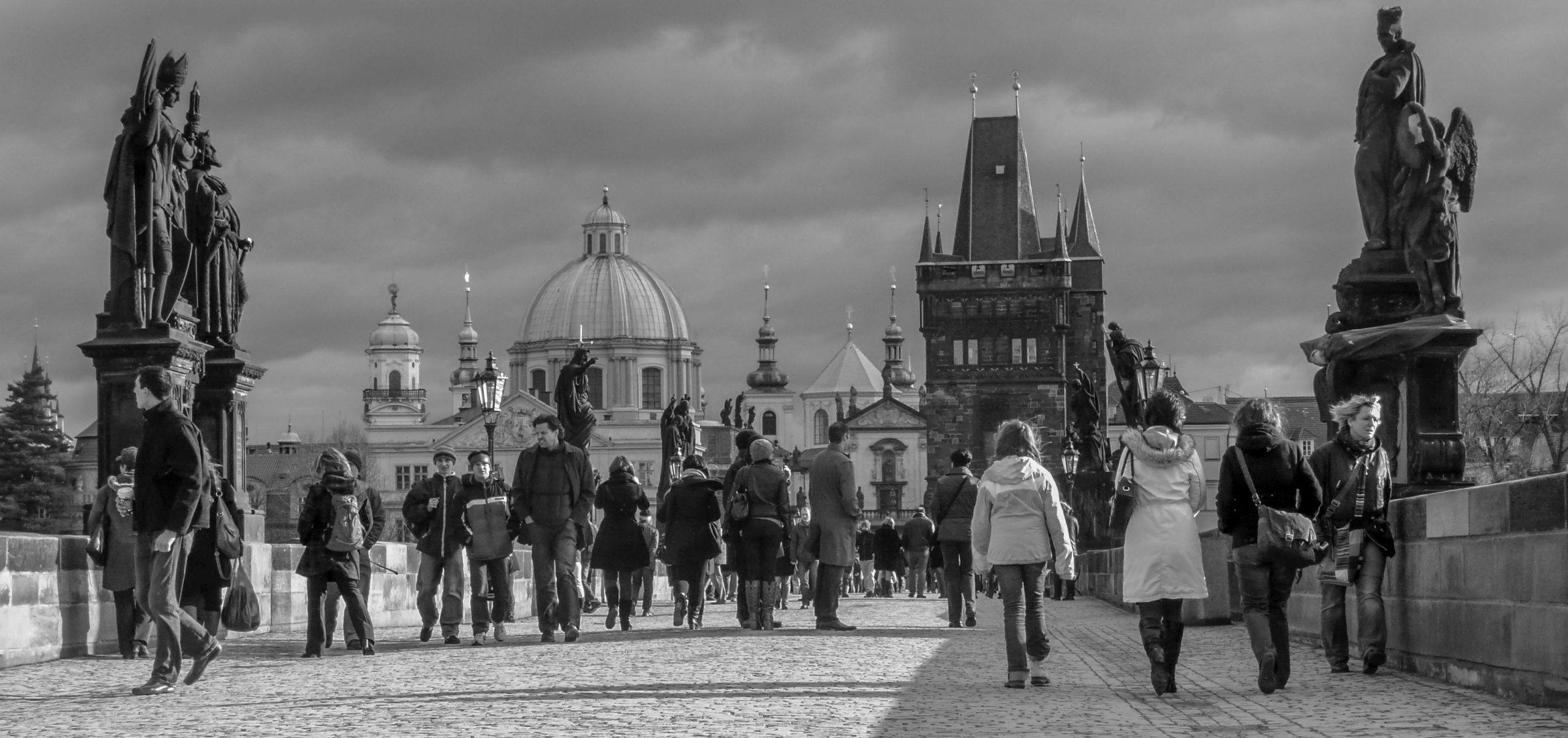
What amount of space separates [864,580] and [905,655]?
2302 cm

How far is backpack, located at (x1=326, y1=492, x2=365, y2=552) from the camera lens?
15391 mm

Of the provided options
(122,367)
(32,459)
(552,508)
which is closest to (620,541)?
(552,508)

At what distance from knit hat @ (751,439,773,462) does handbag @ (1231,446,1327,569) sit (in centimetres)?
717

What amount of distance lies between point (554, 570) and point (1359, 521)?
7.04 m

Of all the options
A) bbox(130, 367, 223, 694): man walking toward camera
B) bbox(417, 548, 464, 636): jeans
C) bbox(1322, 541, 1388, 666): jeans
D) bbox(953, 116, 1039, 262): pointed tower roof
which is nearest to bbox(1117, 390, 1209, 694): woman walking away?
bbox(1322, 541, 1388, 666): jeans

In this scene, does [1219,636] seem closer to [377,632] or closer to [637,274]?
[377,632]

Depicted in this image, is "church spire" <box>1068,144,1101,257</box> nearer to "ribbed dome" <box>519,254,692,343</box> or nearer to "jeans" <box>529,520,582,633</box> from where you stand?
"ribbed dome" <box>519,254,692,343</box>

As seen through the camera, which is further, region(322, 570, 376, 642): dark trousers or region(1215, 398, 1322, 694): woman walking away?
region(322, 570, 376, 642): dark trousers

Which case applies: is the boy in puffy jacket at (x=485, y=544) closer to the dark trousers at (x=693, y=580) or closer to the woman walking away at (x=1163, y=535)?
the dark trousers at (x=693, y=580)

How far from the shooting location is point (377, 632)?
65.9ft

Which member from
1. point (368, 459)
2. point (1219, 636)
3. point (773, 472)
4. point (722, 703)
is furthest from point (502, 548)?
point (368, 459)

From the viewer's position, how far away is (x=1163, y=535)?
38.0 feet

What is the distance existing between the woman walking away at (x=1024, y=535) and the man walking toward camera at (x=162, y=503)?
13.9 feet

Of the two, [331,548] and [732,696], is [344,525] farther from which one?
[732,696]
